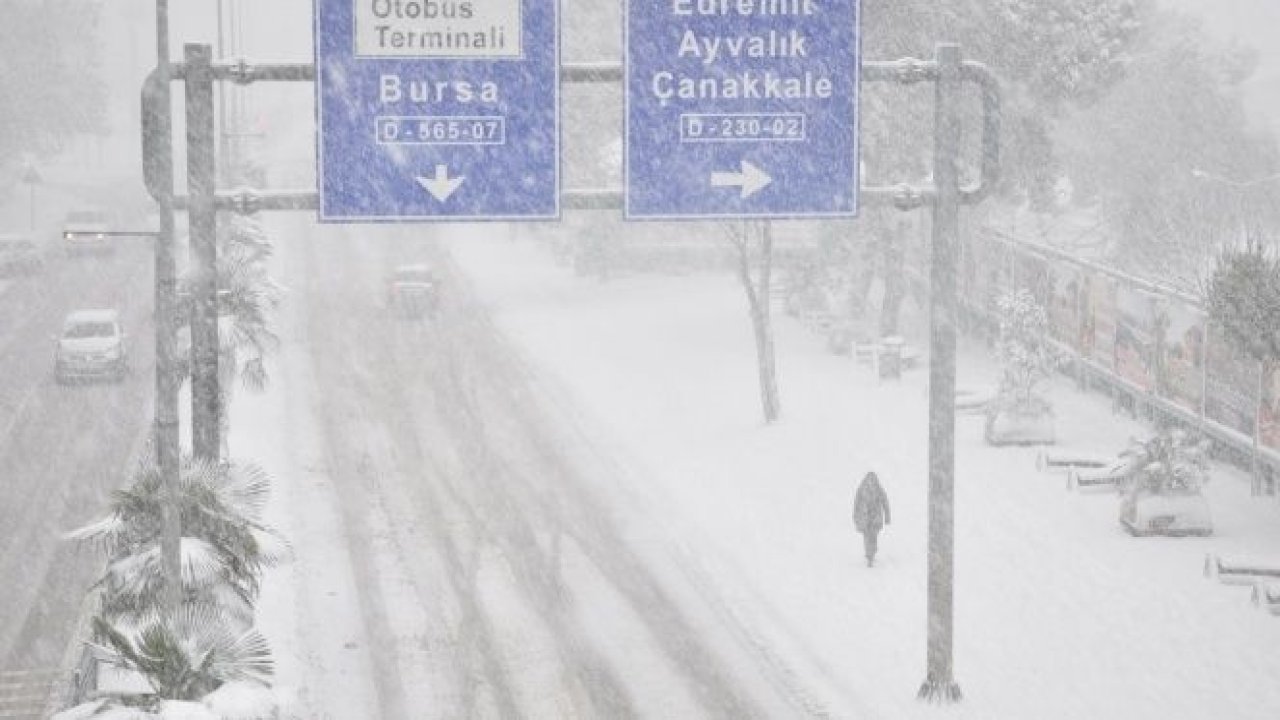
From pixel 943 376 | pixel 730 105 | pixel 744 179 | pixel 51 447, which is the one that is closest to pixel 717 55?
pixel 730 105

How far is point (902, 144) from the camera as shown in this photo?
128 feet

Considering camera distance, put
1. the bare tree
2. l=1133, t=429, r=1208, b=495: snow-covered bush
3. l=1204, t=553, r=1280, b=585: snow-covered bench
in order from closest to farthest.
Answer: l=1204, t=553, r=1280, b=585: snow-covered bench
l=1133, t=429, r=1208, b=495: snow-covered bush
the bare tree

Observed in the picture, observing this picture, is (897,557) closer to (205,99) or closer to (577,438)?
(577,438)

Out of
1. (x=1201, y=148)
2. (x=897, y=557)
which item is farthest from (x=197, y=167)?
(x=1201, y=148)

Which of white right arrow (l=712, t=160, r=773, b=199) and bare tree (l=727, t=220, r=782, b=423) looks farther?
bare tree (l=727, t=220, r=782, b=423)

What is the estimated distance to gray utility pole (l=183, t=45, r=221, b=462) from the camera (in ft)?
55.4

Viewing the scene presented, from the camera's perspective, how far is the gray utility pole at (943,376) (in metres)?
17.9

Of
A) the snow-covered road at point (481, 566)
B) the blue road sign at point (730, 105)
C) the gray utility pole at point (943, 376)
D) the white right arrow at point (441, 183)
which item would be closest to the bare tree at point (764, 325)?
the snow-covered road at point (481, 566)

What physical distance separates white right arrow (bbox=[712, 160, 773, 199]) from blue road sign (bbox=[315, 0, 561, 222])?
1808mm

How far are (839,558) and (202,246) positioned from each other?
11.0m

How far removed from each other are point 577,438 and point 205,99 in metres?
16.4

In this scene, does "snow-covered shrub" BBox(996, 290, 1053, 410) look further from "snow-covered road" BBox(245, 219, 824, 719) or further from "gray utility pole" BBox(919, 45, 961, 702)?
"gray utility pole" BBox(919, 45, 961, 702)

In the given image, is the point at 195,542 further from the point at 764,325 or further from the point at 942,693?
the point at 764,325

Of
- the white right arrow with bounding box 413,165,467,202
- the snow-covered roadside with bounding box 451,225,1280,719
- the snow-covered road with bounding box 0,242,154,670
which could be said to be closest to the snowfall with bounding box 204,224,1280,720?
the snow-covered roadside with bounding box 451,225,1280,719
